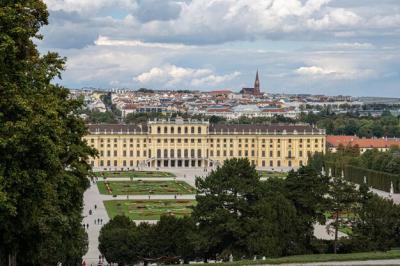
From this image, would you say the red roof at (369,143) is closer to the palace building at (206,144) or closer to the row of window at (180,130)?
the palace building at (206,144)

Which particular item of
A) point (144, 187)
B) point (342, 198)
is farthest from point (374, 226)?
point (144, 187)

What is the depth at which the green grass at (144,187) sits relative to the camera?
67750mm

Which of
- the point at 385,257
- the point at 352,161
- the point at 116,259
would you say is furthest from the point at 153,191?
the point at 385,257

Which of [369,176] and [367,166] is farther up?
[367,166]

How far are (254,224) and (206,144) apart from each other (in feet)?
247

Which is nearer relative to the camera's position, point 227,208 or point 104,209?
point 227,208

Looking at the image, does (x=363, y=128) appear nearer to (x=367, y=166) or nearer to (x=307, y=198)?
(x=367, y=166)

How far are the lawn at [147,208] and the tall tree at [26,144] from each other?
2873 cm

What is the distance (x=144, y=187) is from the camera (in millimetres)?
72375

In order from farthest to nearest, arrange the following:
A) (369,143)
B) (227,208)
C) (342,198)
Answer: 1. (369,143)
2. (342,198)
3. (227,208)

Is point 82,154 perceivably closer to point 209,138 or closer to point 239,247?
point 239,247

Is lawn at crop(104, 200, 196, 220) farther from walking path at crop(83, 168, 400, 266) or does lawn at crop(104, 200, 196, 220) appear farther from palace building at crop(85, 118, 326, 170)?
palace building at crop(85, 118, 326, 170)

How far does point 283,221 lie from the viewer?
30234mm

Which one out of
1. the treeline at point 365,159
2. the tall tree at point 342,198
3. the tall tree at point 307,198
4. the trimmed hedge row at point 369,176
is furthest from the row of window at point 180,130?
the tall tree at point 342,198
